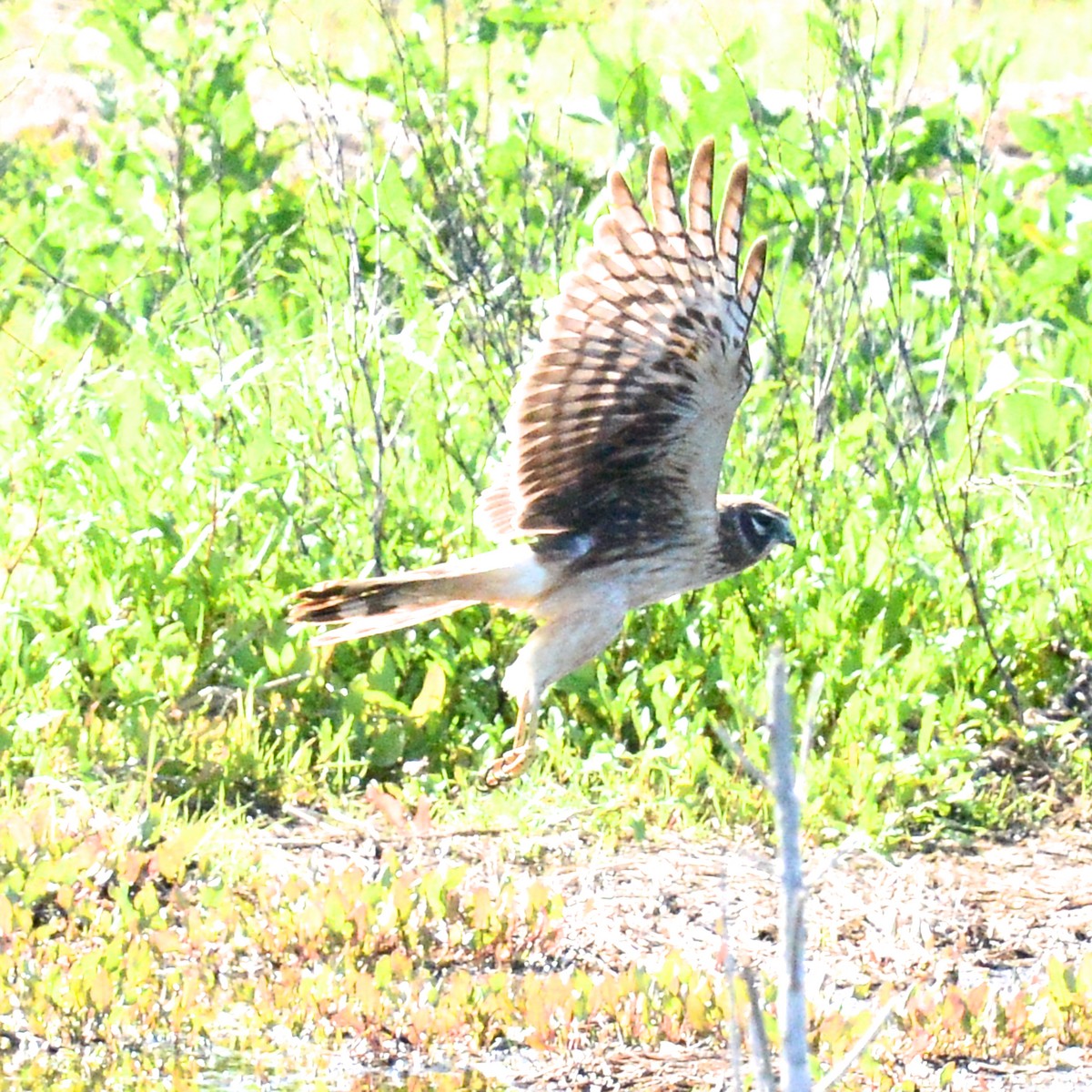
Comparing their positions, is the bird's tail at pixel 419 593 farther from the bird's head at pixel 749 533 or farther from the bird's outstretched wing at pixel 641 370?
the bird's head at pixel 749 533

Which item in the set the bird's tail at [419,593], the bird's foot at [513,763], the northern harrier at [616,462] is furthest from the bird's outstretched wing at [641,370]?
the bird's foot at [513,763]

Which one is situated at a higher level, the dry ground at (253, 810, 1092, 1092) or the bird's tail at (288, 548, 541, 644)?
the bird's tail at (288, 548, 541, 644)

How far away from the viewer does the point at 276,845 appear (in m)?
5.35

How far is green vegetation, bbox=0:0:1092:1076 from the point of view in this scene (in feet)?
A: 15.6

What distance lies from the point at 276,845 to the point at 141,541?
3.69 ft

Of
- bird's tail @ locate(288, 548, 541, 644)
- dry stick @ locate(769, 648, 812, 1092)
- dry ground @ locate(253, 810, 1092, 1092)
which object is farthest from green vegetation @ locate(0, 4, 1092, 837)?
dry stick @ locate(769, 648, 812, 1092)

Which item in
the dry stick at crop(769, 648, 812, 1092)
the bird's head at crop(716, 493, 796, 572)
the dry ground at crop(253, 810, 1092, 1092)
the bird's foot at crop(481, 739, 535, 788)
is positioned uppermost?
the dry stick at crop(769, 648, 812, 1092)

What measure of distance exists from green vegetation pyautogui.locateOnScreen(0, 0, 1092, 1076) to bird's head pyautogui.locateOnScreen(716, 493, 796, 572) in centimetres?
48

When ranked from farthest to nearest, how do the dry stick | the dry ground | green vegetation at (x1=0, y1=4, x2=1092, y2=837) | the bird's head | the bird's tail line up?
green vegetation at (x1=0, y1=4, x2=1092, y2=837) < the bird's head < the bird's tail < the dry ground < the dry stick

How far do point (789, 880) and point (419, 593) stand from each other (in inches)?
111

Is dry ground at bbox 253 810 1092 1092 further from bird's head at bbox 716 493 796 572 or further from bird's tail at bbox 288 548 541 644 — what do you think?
bird's head at bbox 716 493 796 572

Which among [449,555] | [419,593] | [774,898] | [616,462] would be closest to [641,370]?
[616,462]

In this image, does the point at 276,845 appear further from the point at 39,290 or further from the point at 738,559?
the point at 39,290

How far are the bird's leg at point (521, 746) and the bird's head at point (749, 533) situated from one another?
62 centimetres
